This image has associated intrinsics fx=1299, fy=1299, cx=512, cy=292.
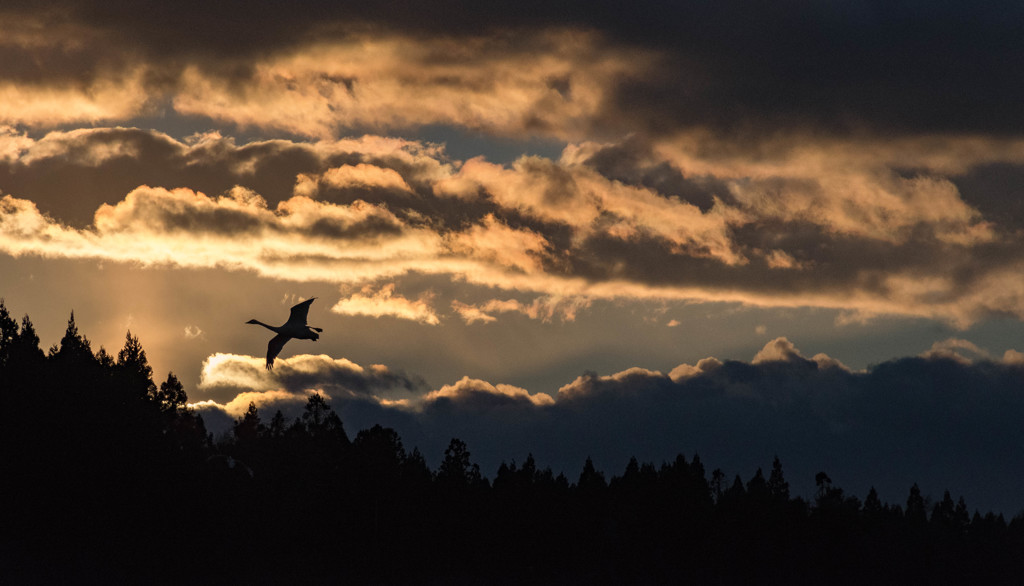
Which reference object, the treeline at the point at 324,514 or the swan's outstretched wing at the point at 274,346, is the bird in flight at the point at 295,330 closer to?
the swan's outstretched wing at the point at 274,346

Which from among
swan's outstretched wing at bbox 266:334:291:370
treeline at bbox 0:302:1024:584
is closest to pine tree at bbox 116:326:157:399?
treeline at bbox 0:302:1024:584

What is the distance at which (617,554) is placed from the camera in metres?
136

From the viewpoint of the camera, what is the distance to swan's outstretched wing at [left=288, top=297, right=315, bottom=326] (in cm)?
5778

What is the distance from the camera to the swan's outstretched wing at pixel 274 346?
56469mm

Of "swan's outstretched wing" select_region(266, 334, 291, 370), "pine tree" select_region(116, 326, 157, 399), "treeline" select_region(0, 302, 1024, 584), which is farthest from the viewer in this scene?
"pine tree" select_region(116, 326, 157, 399)

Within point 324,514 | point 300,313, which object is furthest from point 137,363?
point 300,313

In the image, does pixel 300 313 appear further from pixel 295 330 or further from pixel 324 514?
pixel 324 514

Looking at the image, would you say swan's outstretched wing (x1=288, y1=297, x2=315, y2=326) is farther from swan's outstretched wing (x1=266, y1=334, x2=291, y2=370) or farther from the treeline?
the treeline

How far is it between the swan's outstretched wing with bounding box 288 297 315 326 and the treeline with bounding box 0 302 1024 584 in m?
34.6

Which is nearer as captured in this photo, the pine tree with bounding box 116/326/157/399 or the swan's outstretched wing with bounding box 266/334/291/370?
the swan's outstretched wing with bounding box 266/334/291/370

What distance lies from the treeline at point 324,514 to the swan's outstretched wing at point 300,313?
3460 centimetres

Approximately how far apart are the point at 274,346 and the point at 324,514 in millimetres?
60050

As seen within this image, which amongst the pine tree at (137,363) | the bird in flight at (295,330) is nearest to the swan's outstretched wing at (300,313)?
the bird in flight at (295,330)

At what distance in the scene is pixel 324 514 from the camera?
115 m
